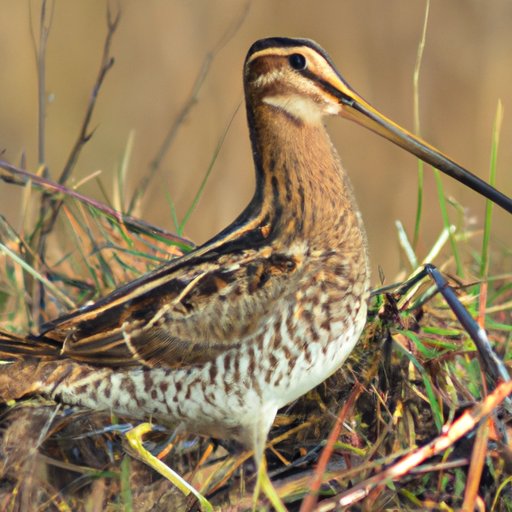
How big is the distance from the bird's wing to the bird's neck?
11 cm

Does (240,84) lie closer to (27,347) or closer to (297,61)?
(297,61)

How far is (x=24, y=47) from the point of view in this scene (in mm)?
5195

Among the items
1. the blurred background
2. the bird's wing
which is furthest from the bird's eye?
the blurred background

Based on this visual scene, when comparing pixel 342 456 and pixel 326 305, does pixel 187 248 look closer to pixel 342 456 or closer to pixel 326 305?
pixel 326 305

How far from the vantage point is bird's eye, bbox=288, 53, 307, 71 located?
8.73 feet

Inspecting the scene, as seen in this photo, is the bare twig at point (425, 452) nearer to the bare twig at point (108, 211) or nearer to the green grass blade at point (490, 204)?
the green grass blade at point (490, 204)

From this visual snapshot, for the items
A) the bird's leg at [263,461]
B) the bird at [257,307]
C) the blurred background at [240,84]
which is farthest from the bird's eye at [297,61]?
the blurred background at [240,84]

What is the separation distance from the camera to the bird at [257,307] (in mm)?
2480

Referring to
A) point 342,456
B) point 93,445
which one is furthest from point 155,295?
point 342,456

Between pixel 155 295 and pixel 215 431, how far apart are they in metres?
0.36

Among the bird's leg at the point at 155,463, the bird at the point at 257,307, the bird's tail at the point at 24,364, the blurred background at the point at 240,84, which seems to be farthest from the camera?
the blurred background at the point at 240,84

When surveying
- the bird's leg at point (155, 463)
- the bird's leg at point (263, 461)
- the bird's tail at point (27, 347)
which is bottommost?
the bird's leg at point (155, 463)

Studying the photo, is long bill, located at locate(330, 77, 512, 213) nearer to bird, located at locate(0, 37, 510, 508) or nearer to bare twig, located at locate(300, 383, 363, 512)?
bird, located at locate(0, 37, 510, 508)

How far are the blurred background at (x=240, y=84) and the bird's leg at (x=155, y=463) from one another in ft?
7.97
